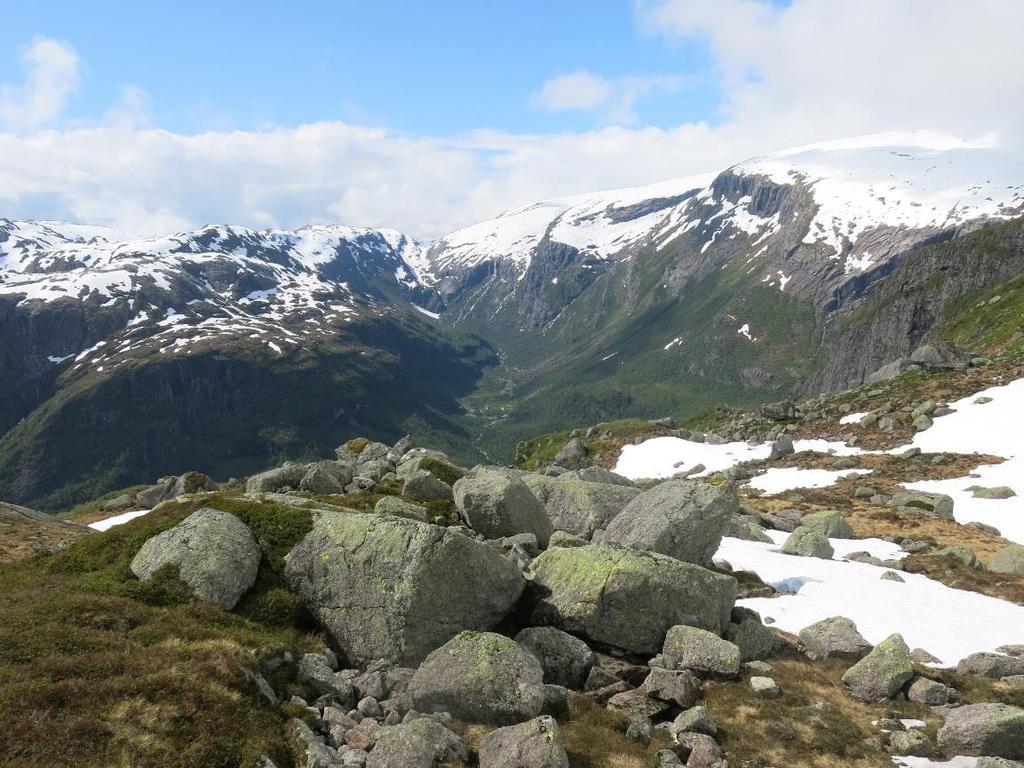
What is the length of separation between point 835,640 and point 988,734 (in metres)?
7.91

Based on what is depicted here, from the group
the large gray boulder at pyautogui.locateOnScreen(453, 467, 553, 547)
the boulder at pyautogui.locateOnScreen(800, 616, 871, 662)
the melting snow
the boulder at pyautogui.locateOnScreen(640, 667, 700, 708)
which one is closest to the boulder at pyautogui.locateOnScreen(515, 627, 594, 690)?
the boulder at pyautogui.locateOnScreen(640, 667, 700, 708)

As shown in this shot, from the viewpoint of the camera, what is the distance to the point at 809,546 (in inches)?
1507

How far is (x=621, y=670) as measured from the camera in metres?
21.3

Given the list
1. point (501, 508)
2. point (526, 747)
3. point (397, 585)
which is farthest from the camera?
point (501, 508)

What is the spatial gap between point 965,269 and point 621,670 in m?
239

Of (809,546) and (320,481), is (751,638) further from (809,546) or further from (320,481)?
(320,481)

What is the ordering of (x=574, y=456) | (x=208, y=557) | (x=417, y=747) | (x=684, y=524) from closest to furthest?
1. (x=417, y=747)
2. (x=208, y=557)
3. (x=684, y=524)
4. (x=574, y=456)

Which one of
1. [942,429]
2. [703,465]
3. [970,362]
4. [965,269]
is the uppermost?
[965,269]

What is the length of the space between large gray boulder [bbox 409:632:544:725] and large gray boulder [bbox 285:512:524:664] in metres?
2.43

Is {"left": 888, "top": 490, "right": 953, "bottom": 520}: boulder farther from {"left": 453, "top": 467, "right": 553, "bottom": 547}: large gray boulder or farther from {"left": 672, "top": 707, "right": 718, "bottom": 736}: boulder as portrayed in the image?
{"left": 672, "top": 707, "right": 718, "bottom": 736}: boulder

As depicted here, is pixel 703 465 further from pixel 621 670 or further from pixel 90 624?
pixel 90 624

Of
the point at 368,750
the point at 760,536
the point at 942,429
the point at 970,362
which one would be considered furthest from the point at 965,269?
the point at 368,750

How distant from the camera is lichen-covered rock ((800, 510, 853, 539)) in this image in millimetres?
42031

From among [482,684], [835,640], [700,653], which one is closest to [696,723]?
[700,653]
